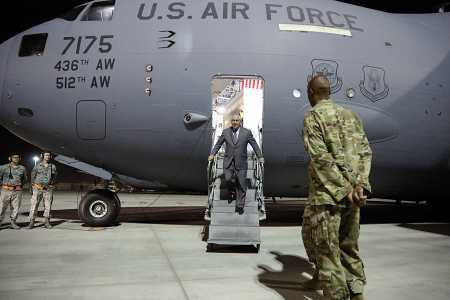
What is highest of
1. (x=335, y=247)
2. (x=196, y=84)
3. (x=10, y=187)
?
(x=196, y=84)

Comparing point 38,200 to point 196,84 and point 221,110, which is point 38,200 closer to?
point 196,84

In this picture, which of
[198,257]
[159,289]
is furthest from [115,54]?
[159,289]

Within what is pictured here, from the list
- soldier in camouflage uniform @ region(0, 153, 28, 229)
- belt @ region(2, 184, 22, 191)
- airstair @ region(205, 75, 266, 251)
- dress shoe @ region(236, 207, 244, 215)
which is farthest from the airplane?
dress shoe @ region(236, 207, 244, 215)

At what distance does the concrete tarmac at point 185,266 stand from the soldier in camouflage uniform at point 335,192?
889 millimetres

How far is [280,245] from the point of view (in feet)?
23.4

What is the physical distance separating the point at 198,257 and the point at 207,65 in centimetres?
416

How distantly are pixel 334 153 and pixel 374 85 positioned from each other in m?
5.92

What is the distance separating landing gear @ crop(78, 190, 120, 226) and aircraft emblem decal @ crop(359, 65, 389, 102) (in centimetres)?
638

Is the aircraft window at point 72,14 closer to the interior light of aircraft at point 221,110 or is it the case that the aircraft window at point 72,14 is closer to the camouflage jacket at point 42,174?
the camouflage jacket at point 42,174

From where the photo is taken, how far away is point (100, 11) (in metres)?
8.80

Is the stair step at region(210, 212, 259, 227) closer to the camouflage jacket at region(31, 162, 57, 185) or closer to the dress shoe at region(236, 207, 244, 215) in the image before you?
the dress shoe at region(236, 207, 244, 215)

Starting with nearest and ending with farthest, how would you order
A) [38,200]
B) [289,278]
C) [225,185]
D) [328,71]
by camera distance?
1. [289,278]
2. [225,185]
3. [328,71]
4. [38,200]

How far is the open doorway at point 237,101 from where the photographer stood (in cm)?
834

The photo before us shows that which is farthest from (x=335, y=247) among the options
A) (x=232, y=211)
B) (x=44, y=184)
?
(x=44, y=184)
